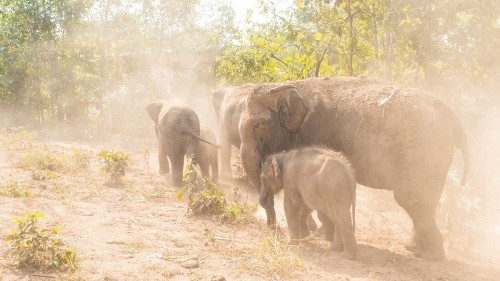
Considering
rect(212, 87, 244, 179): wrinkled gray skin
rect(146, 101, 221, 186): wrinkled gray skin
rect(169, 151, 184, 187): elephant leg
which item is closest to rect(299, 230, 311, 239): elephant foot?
rect(212, 87, 244, 179): wrinkled gray skin

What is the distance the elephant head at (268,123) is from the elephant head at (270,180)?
0.16 metres

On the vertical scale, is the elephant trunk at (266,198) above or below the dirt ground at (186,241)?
above

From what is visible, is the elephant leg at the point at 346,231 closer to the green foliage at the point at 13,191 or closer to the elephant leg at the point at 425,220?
the elephant leg at the point at 425,220

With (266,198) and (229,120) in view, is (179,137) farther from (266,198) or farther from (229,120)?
(266,198)

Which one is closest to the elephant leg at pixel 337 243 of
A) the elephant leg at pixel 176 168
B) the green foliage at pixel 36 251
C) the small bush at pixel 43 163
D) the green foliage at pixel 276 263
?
the green foliage at pixel 276 263

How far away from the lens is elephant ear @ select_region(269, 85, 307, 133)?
620 centimetres

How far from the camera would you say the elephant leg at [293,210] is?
5.79m

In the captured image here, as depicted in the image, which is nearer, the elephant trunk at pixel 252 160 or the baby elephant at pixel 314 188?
the baby elephant at pixel 314 188

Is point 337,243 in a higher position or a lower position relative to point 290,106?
lower

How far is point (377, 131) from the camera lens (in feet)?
18.3

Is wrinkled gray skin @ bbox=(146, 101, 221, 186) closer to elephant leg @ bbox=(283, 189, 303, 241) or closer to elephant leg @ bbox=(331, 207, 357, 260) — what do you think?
elephant leg @ bbox=(283, 189, 303, 241)

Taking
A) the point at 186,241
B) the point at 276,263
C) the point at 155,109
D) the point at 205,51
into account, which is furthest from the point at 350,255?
the point at 205,51

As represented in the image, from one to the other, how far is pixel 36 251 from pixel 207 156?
18.1ft

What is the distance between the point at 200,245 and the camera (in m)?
5.36
